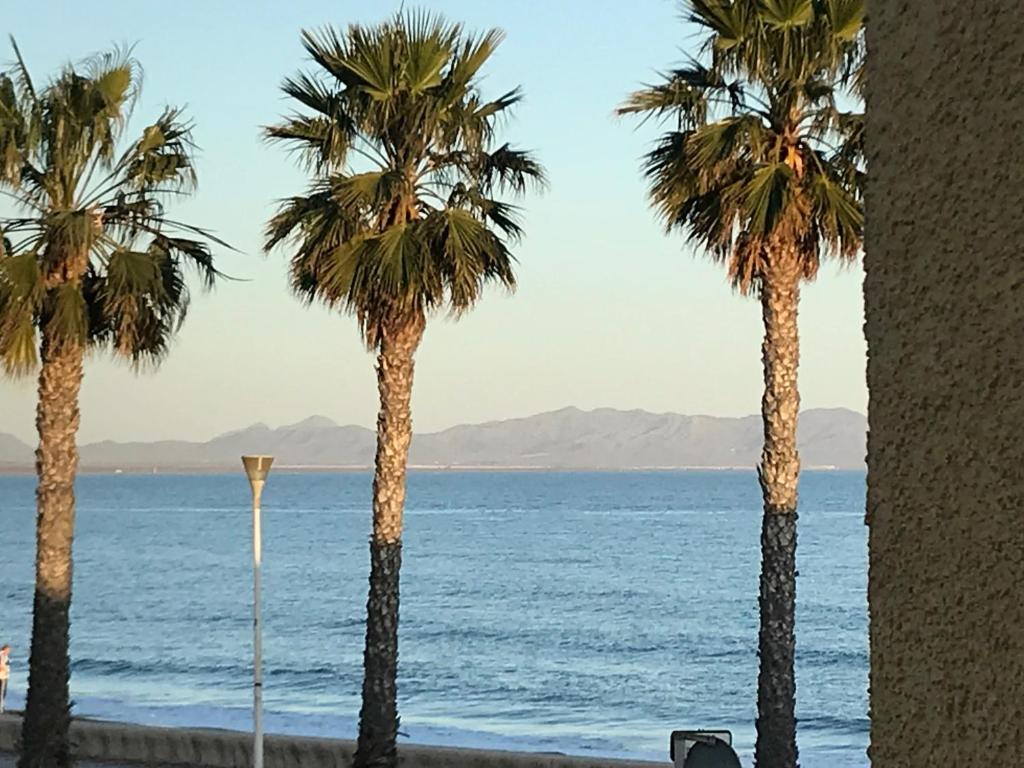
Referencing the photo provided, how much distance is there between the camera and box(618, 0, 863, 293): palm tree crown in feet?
54.5

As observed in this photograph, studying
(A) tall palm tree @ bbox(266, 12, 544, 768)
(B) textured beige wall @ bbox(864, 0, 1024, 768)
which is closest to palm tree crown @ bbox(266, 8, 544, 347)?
(A) tall palm tree @ bbox(266, 12, 544, 768)

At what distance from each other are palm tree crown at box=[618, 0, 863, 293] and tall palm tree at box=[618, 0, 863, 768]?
11 mm

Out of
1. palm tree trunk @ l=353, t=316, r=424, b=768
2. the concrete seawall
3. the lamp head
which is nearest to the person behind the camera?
the lamp head

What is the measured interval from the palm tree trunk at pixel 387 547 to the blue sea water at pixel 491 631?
18.0 metres

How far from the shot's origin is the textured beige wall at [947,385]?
1.17 meters

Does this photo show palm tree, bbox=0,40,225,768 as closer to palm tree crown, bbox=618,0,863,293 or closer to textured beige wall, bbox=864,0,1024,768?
palm tree crown, bbox=618,0,863,293

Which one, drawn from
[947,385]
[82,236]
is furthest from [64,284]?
[947,385]

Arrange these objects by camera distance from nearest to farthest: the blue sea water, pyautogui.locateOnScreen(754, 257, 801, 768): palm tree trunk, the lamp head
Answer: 1. pyautogui.locateOnScreen(754, 257, 801, 768): palm tree trunk
2. the lamp head
3. the blue sea water

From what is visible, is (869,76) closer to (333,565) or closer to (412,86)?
(412,86)

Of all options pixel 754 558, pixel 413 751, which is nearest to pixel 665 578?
pixel 754 558

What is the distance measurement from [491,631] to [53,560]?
4572 centimetres

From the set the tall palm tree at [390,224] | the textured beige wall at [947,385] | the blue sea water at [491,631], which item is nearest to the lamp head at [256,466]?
the tall palm tree at [390,224]

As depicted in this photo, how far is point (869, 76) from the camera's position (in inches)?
53.7

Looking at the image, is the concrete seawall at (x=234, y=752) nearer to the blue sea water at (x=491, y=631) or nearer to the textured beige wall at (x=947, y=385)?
the blue sea water at (x=491, y=631)
